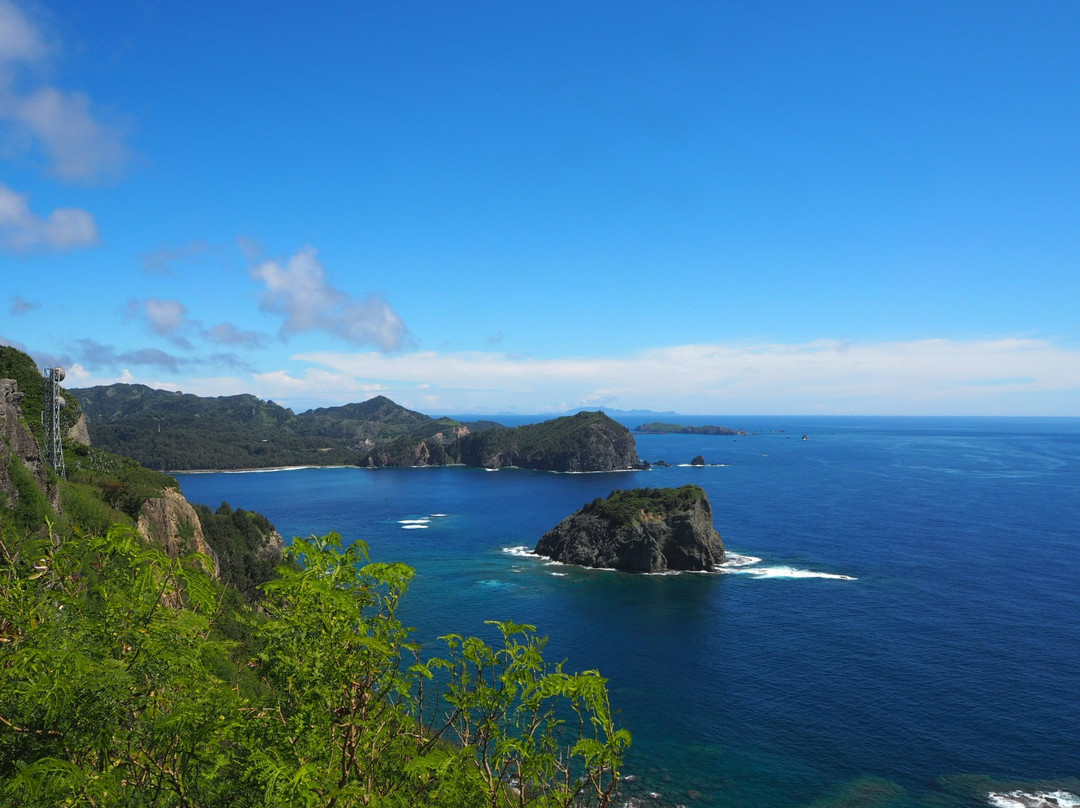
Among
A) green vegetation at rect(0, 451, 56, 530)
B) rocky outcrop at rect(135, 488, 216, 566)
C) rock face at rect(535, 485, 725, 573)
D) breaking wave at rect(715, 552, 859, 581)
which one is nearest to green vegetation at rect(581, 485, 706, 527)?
rock face at rect(535, 485, 725, 573)

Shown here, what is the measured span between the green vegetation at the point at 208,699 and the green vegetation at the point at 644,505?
8804cm

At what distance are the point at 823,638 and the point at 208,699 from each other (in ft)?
218

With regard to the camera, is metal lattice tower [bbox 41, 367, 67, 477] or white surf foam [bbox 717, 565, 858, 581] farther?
white surf foam [bbox 717, 565, 858, 581]

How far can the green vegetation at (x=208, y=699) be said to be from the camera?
6945 millimetres

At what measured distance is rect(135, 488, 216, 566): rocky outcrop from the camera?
49.4 metres

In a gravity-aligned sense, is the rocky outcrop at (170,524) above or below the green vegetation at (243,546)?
above

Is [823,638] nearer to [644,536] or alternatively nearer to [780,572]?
[780,572]

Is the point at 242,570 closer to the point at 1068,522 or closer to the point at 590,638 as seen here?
the point at 590,638

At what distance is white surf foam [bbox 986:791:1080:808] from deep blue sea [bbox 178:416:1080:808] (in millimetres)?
259

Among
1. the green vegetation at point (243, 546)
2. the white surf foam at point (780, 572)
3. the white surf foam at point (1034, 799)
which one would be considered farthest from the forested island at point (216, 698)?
the white surf foam at point (780, 572)

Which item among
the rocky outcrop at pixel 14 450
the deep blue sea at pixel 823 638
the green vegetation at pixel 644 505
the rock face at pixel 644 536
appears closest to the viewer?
the rocky outcrop at pixel 14 450

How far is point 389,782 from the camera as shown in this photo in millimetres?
9938

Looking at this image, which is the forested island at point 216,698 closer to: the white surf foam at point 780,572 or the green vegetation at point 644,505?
the white surf foam at point 780,572

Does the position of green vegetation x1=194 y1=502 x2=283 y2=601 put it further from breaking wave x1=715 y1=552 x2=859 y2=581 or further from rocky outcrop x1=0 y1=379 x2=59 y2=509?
breaking wave x1=715 y1=552 x2=859 y2=581
